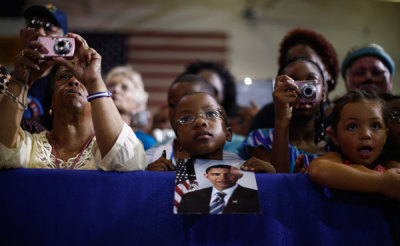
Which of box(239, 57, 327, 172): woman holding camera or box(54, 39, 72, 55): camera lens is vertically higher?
box(54, 39, 72, 55): camera lens

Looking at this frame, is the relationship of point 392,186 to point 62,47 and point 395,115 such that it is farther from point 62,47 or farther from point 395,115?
point 62,47

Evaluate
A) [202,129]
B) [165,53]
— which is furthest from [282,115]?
[165,53]

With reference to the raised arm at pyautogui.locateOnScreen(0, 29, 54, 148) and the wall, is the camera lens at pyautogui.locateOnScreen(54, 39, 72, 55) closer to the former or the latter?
the raised arm at pyautogui.locateOnScreen(0, 29, 54, 148)

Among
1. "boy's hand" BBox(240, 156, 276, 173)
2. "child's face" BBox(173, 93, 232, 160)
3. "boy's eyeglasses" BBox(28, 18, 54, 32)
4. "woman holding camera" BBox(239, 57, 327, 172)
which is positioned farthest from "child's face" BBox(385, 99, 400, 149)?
"boy's eyeglasses" BBox(28, 18, 54, 32)

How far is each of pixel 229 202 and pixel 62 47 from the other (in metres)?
0.94

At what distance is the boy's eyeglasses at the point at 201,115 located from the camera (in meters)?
1.68

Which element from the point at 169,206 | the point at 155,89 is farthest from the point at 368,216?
the point at 155,89

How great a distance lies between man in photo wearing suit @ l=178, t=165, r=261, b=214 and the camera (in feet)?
3.89

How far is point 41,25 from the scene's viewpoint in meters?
2.08

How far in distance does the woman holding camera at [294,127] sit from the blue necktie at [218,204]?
1.71ft

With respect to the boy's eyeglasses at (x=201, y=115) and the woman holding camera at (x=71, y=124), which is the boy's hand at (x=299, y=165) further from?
the woman holding camera at (x=71, y=124)

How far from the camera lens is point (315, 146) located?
1972 millimetres

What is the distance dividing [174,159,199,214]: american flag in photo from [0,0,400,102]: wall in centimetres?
600

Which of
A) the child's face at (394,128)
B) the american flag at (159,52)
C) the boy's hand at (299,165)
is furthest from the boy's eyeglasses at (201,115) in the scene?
the american flag at (159,52)
